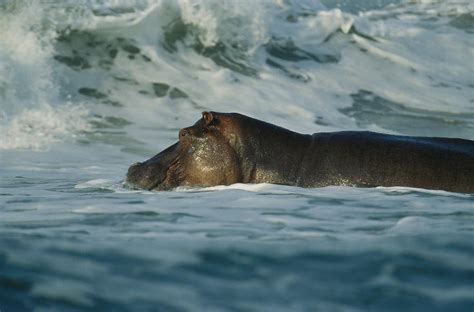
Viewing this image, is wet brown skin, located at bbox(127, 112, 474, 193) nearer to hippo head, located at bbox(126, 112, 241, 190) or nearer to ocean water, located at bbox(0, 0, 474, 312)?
hippo head, located at bbox(126, 112, 241, 190)

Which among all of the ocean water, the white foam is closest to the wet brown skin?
the ocean water

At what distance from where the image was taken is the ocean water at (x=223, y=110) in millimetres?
3830

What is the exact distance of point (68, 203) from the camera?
628 centimetres

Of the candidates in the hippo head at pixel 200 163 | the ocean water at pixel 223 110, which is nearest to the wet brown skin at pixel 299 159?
the hippo head at pixel 200 163

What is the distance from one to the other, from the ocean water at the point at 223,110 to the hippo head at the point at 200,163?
23 cm

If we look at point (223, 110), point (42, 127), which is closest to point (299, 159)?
point (42, 127)

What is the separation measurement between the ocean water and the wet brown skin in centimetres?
20

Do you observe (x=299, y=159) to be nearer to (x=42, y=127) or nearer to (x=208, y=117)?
(x=208, y=117)

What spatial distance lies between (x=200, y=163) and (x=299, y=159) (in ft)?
2.46

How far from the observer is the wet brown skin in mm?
6715

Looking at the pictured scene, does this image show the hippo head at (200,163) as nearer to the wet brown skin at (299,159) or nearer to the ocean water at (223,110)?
the wet brown skin at (299,159)

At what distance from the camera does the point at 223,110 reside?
14930 mm

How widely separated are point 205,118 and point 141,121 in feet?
21.8

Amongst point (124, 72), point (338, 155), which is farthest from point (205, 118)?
point (124, 72)
